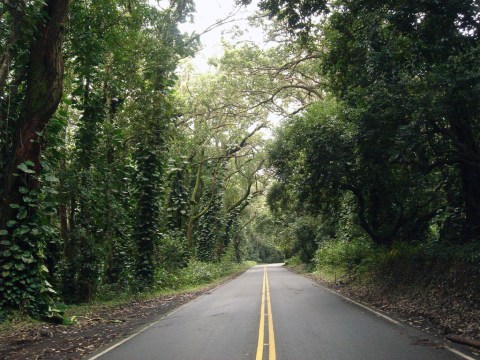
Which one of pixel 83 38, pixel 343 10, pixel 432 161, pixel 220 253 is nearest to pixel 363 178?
pixel 432 161

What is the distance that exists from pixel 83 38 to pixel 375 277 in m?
14.3

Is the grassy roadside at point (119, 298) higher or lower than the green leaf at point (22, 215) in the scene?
lower

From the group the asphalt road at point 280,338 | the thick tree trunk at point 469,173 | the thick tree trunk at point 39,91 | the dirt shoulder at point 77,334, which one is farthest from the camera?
the thick tree trunk at point 469,173

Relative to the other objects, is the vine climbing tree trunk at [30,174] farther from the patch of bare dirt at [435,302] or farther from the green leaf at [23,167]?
the patch of bare dirt at [435,302]

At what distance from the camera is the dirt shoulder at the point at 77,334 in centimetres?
775

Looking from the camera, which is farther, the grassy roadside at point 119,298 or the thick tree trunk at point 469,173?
the thick tree trunk at point 469,173

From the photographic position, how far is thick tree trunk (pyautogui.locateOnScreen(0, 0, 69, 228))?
10.5m

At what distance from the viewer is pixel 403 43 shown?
10.0 metres

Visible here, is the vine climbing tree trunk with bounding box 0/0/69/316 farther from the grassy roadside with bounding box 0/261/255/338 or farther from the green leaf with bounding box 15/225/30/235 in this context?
the grassy roadside with bounding box 0/261/255/338

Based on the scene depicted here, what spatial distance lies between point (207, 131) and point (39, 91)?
17.1 metres

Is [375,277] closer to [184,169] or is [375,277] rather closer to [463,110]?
[463,110]

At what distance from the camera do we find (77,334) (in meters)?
9.64

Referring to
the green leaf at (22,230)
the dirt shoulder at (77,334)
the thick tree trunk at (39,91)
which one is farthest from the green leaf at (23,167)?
the dirt shoulder at (77,334)

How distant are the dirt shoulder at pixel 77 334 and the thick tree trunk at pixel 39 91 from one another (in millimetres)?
3363
